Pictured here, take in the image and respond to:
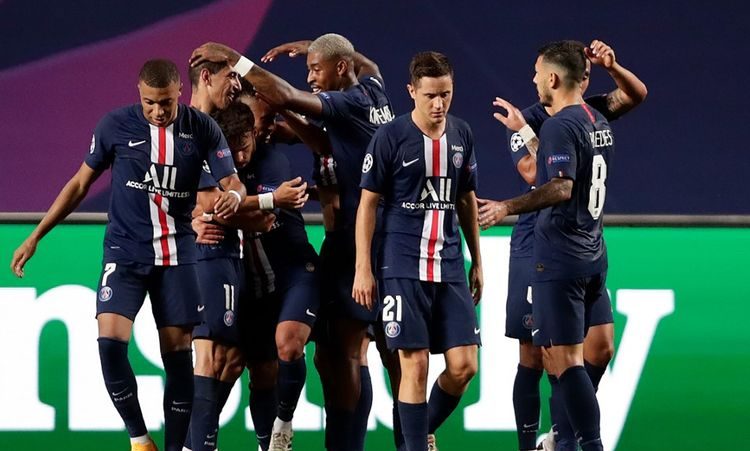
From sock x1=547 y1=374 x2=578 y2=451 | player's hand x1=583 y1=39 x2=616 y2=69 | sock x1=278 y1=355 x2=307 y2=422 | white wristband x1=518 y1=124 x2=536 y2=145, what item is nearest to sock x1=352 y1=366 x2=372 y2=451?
sock x1=278 y1=355 x2=307 y2=422

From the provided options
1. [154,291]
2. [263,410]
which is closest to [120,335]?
[154,291]

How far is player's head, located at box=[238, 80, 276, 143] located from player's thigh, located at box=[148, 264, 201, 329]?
985mm

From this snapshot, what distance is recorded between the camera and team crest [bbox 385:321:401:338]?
22.3ft

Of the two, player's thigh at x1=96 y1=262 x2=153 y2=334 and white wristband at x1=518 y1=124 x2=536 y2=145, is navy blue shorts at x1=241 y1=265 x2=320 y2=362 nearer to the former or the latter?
player's thigh at x1=96 y1=262 x2=153 y2=334

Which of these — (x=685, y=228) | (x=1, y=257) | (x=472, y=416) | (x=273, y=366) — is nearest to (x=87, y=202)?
(x=1, y=257)

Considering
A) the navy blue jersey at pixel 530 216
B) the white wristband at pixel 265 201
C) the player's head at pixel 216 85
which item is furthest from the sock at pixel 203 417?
the navy blue jersey at pixel 530 216

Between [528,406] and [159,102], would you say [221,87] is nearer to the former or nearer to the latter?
[159,102]

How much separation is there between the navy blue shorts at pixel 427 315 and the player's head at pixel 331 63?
1.16m

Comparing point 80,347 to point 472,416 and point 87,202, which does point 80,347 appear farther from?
point 472,416

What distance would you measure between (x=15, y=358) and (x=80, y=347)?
0.34 m

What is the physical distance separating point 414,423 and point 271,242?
1299mm

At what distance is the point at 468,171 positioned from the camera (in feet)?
23.0

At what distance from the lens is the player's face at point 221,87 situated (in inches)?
297

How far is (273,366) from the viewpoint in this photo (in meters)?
7.75
